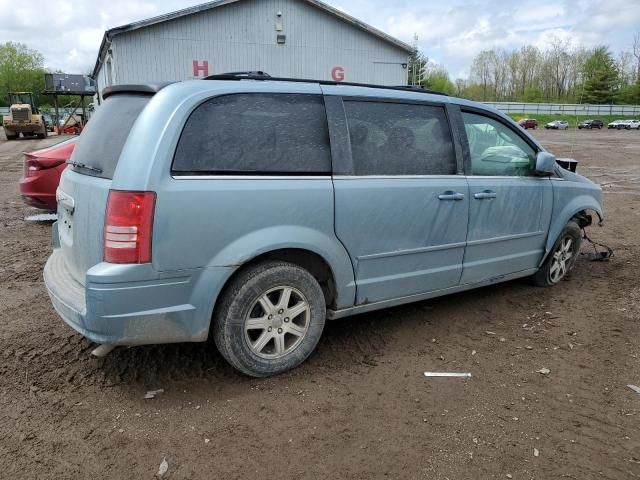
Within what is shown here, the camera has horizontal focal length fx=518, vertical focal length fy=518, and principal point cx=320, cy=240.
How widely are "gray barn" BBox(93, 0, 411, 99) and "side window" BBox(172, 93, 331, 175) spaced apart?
1854cm

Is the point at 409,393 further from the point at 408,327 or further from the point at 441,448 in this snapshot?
the point at 408,327

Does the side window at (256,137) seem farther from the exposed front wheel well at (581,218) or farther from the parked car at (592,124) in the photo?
the parked car at (592,124)

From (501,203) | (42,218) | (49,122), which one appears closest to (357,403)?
(501,203)

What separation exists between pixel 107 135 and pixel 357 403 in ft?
7.29

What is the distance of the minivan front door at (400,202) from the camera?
3438 mm

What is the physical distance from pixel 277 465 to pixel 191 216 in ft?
4.42

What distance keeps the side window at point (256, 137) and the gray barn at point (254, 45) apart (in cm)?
1854

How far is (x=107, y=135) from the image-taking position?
3.19 m

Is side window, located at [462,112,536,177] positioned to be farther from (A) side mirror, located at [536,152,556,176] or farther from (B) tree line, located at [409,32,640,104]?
(B) tree line, located at [409,32,640,104]

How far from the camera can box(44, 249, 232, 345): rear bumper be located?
2721mm

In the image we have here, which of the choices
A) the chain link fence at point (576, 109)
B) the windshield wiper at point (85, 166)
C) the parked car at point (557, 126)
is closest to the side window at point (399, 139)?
the windshield wiper at point (85, 166)

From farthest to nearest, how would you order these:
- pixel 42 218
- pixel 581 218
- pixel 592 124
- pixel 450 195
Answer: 1. pixel 592 124
2. pixel 42 218
3. pixel 581 218
4. pixel 450 195

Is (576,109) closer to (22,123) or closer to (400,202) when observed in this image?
(22,123)

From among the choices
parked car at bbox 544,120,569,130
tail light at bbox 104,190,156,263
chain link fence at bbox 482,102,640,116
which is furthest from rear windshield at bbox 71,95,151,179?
chain link fence at bbox 482,102,640,116
